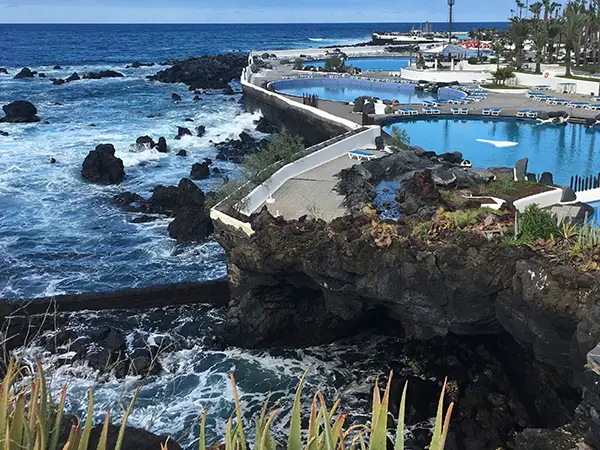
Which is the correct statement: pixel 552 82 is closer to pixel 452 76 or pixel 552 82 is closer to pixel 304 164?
pixel 452 76

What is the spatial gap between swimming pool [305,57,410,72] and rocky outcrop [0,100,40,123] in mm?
22742

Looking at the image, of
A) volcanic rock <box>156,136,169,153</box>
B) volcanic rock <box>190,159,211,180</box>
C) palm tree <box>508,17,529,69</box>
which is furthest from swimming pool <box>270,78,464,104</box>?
volcanic rock <box>190,159,211,180</box>

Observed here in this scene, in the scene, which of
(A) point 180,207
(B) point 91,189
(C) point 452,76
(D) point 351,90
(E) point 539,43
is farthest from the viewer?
(D) point 351,90

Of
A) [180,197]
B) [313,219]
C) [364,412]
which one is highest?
[313,219]

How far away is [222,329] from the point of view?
13.1 metres

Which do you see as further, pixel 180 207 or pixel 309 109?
pixel 309 109

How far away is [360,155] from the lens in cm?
1716

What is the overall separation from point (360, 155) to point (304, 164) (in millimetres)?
1883

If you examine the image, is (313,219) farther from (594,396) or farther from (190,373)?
(594,396)

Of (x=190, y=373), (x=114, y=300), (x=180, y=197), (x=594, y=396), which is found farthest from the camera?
(x=180, y=197)

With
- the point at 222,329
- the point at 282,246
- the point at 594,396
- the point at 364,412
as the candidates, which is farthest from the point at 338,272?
the point at 594,396

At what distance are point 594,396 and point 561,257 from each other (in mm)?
2477

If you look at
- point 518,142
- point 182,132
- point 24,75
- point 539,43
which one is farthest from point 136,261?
point 24,75

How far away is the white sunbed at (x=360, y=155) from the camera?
17.0 meters
